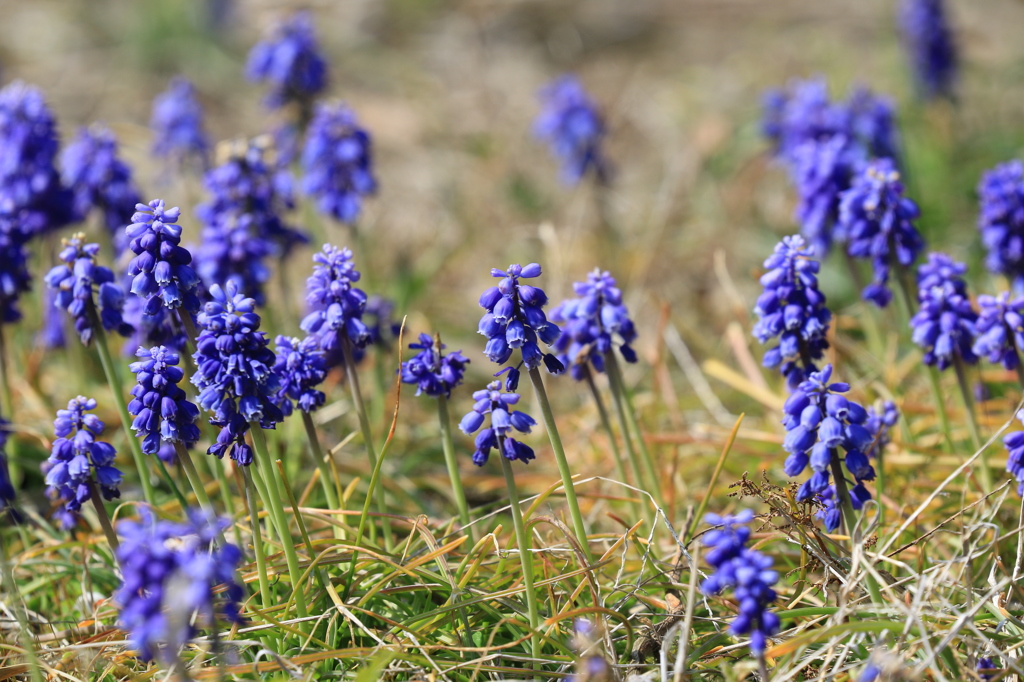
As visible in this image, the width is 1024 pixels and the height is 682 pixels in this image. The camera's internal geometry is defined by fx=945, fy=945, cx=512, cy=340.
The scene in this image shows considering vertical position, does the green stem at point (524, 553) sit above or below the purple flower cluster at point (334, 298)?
below

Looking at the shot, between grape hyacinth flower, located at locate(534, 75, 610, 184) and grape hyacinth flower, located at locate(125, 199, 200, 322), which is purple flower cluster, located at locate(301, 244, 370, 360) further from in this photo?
grape hyacinth flower, located at locate(534, 75, 610, 184)

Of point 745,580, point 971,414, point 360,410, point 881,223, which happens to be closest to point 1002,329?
point 971,414

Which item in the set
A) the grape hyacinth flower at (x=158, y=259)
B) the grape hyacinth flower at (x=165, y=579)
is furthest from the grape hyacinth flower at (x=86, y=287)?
the grape hyacinth flower at (x=165, y=579)

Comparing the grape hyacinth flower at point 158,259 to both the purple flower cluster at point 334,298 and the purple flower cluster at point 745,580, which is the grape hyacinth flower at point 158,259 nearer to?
the purple flower cluster at point 334,298

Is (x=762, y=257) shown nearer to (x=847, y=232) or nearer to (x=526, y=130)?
(x=847, y=232)

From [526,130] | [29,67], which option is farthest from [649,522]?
[29,67]
